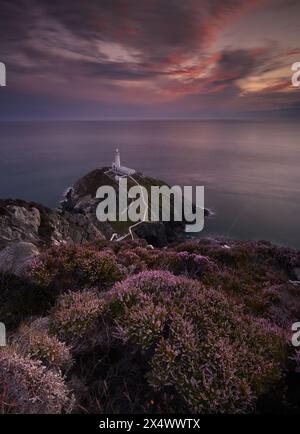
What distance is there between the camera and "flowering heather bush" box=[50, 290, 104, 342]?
536cm

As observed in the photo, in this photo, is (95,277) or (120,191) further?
(120,191)

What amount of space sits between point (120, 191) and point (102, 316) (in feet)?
245

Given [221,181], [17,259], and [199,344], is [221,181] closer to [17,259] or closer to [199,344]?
[17,259]

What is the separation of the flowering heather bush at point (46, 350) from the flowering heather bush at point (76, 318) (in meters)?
0.34

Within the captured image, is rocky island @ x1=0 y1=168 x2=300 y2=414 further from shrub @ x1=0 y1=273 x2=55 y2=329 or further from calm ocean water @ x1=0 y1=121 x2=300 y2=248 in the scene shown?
calm ocean water @ x1=0 y1=121 x2=300 y2=248

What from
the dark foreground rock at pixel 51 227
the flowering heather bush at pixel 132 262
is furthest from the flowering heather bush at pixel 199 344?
the dark foreground rock at pixel 51 227

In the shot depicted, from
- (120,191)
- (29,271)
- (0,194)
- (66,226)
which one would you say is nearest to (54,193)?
(0,194)

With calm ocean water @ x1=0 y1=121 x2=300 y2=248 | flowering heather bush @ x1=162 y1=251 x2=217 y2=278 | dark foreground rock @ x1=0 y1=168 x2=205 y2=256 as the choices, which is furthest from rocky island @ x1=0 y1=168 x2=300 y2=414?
calm ocean water @ x1=0 y1=121 x2=300 y2=248

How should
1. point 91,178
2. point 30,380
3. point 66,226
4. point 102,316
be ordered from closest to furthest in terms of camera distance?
1. point 30,380
2. point 102,316
3. point 66,226
4. point 91,178

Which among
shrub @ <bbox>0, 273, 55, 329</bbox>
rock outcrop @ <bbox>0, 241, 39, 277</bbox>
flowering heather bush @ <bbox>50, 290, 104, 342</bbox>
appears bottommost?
shrub @ <bbox>0, 273, 55, 329</bbox>

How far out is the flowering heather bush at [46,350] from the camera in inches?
184

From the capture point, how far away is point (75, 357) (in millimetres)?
5148

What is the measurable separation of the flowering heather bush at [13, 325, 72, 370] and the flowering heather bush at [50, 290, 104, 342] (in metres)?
0.34

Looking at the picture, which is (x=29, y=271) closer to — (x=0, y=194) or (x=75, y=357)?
(x=75, y=357)
